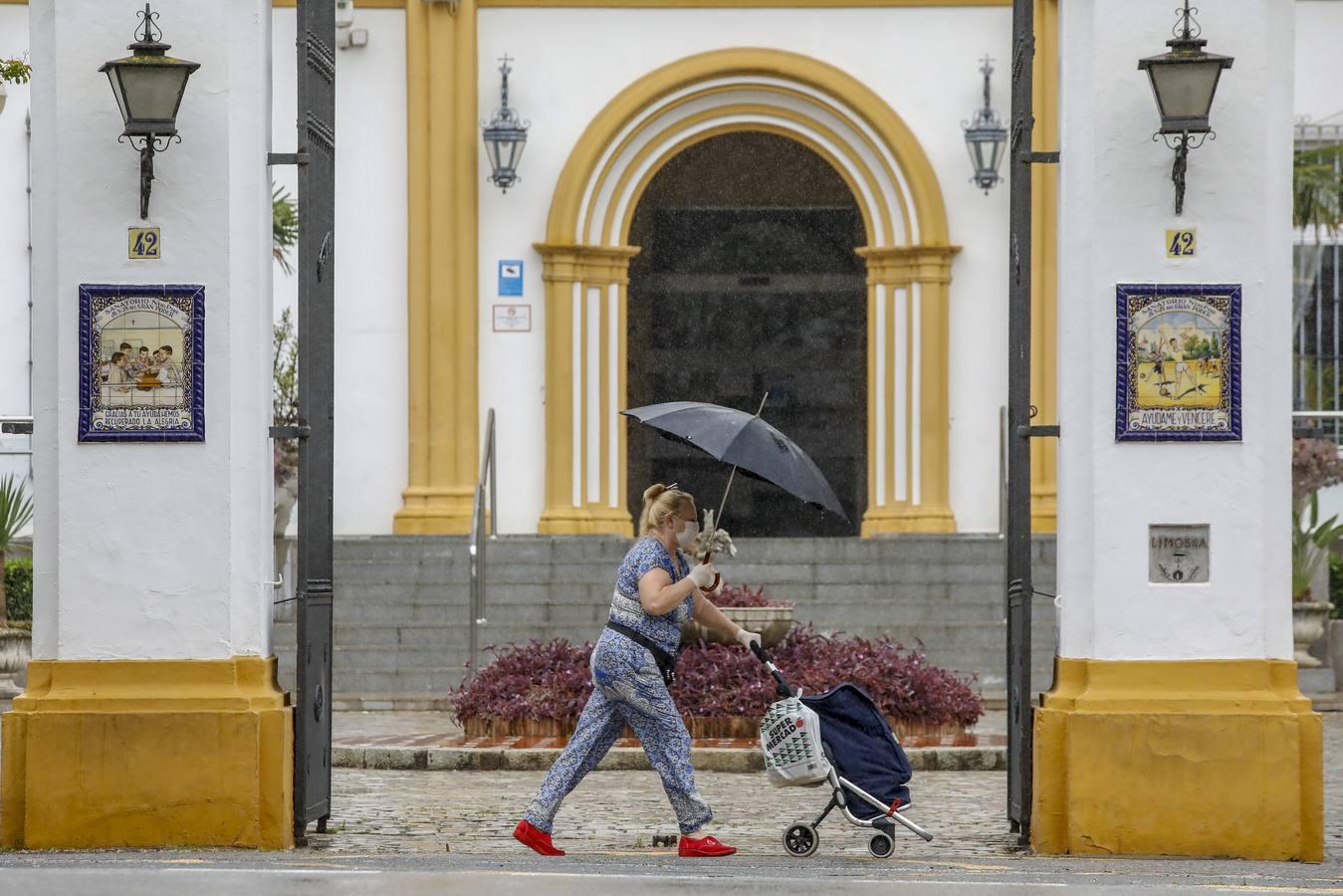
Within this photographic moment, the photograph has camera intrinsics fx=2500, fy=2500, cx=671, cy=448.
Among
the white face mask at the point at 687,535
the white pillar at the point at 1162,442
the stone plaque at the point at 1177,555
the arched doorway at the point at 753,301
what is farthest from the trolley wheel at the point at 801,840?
the arched doorway at the point at 753,301

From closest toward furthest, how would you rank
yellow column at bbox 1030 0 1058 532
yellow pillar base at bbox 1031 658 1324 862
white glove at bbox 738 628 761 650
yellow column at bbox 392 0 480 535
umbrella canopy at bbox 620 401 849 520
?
white glove at bbox 738 628 761 650 → yellow pillar base at bbox 1031 658 1324 862 → umbrella canopy at bbox 620 401 849 520 → yellow column at bbox 1030 0 1058 532 → yellow column at bbox 392 0 480 535

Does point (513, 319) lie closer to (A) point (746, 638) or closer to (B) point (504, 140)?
(B) point (504, 140)

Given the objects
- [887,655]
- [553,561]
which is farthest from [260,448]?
[553,561]

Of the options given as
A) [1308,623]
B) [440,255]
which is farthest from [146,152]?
[440,255]

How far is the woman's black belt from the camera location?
9.47 meters

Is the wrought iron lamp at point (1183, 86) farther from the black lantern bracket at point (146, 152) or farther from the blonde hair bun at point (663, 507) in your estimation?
the black lantern bracket at point (146, 152)

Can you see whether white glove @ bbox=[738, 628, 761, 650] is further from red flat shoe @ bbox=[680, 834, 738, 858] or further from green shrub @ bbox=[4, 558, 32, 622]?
green shrub @ bbox=[4, 558, 32, 622]

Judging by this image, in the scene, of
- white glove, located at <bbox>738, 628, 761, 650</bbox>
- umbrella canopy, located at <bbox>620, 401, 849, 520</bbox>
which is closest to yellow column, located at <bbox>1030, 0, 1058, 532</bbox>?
umbrella canopy, located at <bbox>620, 401, 849, 520</bbox>

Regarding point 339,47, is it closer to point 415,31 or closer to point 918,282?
point 415,31

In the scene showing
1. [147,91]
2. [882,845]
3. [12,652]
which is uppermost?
[147,91]

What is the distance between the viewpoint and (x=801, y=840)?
9.60 m

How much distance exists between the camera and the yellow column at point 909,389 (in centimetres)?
2042

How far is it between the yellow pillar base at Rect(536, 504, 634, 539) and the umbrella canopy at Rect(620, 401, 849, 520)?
10214 mm

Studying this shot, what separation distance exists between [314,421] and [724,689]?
177 inches
